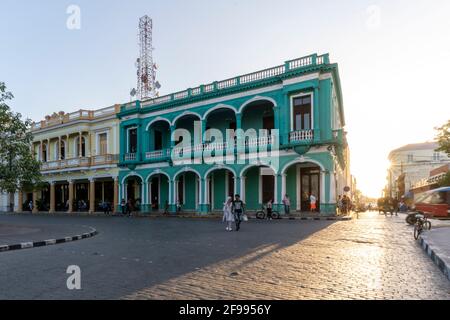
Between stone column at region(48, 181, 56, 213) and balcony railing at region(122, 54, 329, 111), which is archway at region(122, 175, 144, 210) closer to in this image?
balcony railing at region(122, 54, 329, 111)

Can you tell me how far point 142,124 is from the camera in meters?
31.9

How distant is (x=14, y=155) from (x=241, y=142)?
13.8 m

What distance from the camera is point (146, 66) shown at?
132 ft

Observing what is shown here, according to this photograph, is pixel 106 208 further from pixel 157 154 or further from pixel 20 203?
pixel 20 203

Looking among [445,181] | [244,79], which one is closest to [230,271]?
[244,79]

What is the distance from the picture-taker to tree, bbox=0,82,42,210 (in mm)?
16172

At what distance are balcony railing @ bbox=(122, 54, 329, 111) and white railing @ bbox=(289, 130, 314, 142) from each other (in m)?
3.86

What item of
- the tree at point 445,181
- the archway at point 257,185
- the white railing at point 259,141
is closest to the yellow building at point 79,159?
the archway at point 257,185

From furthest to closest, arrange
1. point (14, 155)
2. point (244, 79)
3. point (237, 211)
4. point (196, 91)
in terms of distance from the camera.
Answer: point (196, 91)
point (244, 79)
point (14, 155)
point (237, 211)

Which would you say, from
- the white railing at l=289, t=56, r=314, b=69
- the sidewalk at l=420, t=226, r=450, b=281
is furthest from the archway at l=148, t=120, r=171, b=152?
the sidewalk at l=420, t=226, r=450, b=281

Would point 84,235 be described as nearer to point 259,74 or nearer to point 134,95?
point 259,74

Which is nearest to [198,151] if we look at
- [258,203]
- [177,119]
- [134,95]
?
[177,119]

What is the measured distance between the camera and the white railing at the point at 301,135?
22.8 meters
